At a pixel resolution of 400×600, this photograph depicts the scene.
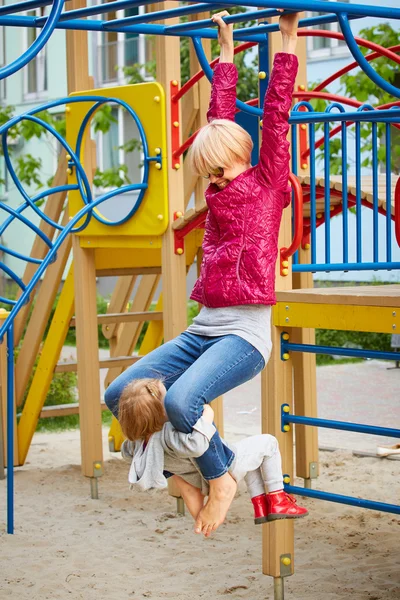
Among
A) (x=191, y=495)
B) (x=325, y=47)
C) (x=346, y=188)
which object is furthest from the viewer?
(x=325, y=47)

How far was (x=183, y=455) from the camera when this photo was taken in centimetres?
340

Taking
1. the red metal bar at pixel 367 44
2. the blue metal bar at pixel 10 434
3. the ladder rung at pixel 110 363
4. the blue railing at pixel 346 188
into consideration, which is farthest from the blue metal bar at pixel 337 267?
the ladder rung at pixel 110 363

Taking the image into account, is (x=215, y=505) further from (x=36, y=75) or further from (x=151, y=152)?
(x=36, y=75)

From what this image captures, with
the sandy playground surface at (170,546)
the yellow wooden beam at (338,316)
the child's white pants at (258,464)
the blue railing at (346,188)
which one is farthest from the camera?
the sandy playground surface at (170,546)

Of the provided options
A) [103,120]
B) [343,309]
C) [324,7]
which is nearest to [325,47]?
[103,120]

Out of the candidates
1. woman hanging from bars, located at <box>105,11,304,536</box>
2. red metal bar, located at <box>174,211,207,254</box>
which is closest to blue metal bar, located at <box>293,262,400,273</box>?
woman hanging from bars, located at <box>105,11,304,536</box>

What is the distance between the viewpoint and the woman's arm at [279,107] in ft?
11.3

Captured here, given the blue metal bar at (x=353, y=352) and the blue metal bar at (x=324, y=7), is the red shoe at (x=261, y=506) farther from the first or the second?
the blue metal bar at (x=324, y=7)

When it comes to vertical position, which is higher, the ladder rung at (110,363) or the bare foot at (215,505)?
the bare foot at (215,505)

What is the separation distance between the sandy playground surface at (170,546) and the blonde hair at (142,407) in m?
1.69

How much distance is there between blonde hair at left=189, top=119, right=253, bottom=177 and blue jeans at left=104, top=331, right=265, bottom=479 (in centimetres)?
59

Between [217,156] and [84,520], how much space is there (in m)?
3.48

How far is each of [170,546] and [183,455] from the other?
245 cm

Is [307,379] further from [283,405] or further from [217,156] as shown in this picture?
[217,156]
